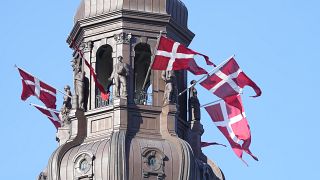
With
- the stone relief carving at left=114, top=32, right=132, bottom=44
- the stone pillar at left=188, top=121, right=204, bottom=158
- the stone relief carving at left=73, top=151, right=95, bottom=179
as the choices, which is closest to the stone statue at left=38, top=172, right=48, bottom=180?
the stone relief carving at left=73, top=151, right=95, bottom=179

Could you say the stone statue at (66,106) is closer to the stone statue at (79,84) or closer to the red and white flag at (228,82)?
the stone statue at (79,84)

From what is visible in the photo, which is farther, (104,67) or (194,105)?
(104,67)

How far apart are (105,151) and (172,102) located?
Answer: 15.9ft

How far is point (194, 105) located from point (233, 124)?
8.13ft

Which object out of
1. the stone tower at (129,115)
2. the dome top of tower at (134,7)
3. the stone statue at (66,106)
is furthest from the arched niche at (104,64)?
the dome top of tower at (134,7)

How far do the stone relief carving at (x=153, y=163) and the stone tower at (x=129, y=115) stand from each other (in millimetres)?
51

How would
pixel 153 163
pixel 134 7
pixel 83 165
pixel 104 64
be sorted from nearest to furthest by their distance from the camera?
pixel 153 163, pixel 83 165, pixel 134 7, pixel 104 64

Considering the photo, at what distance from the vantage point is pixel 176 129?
350ft

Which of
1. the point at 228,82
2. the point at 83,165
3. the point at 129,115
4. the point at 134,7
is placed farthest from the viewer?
the point at 228,82

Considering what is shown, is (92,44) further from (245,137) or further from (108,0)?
(245,137)

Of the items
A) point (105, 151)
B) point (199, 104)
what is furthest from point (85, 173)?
point (199, 104)

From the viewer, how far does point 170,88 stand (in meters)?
107

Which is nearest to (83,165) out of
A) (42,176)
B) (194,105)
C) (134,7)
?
(42,176)

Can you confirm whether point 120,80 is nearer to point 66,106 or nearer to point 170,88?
point 170,88
